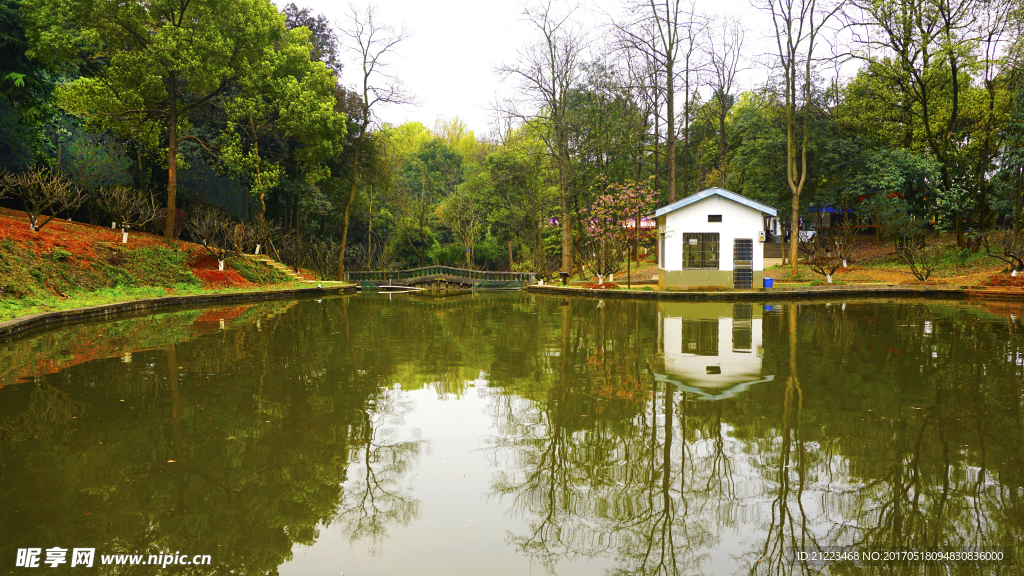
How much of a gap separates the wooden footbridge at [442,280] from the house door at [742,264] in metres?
11.2

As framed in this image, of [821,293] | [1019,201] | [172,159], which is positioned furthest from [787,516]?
[1019,201]

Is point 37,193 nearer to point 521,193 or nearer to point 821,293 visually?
point 521,193

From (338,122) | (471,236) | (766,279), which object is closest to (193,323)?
(338,122)

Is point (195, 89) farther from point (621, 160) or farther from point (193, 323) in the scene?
point (621, 160)

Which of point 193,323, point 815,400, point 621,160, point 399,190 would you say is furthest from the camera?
point 399,190

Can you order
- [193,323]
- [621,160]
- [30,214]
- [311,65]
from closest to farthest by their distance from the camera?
[193,323] → [30,214] → [311,65] → [621,160]

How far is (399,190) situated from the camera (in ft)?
133

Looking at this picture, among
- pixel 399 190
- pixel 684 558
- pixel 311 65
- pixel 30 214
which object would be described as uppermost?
pixel 311 65

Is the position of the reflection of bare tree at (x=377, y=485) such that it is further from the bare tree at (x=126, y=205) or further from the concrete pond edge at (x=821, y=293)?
the bare tree at (x=126, y=205)

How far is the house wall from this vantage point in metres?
22.6

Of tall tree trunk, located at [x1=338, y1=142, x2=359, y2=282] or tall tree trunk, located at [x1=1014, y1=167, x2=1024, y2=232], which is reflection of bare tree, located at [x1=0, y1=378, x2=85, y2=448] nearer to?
tall tree trunk, located at [x1=338, y1=142, x2=359, y2=282]

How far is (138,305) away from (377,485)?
1471 centimetres

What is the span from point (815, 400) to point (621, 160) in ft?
90.5

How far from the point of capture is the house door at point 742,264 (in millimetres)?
22641
